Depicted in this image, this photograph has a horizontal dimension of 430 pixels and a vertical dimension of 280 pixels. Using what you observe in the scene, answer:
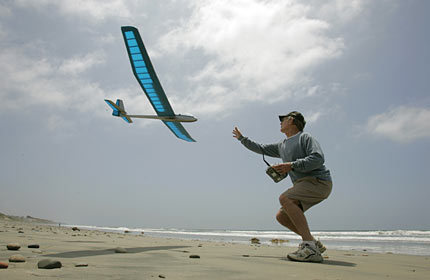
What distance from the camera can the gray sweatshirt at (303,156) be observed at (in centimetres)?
303

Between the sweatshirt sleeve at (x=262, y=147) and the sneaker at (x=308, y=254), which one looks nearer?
the sneaker at (x=308, y=254)

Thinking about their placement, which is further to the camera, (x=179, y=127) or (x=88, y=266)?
(x=179, y=127)

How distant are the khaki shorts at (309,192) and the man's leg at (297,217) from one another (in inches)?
2.4

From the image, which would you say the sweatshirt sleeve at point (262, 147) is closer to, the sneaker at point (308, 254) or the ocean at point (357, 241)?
the sneaker at point (308, 254)

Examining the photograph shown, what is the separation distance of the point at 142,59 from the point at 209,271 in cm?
621

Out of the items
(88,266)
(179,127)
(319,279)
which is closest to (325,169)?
(319,279)

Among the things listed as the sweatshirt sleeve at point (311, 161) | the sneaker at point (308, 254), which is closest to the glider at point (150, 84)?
the sweatshirt sleeve at point (311, 161)

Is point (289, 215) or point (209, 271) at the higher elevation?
point (289, 215)

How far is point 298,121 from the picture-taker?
365 cm

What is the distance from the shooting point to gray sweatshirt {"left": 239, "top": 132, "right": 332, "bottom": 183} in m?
3.03

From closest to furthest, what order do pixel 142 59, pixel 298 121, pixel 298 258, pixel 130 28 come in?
pixel 298 258
pixel 298 121
pixel 130 28
pixel 142 59

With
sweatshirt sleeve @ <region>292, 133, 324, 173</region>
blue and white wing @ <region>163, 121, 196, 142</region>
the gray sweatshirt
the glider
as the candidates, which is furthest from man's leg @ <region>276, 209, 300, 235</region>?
blue and white wing @ <region>163, 121, 196, 142</region>

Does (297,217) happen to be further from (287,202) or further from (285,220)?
(285,220)

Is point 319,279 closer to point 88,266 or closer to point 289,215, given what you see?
point 289,215
